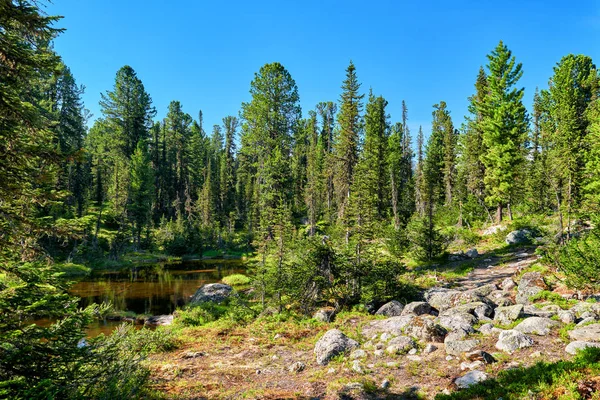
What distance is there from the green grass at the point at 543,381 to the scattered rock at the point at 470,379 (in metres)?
0.22

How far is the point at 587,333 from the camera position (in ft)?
27.9

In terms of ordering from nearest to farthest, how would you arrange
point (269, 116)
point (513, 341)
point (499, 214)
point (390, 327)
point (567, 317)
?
1. point (513, 341)
2. point (567, 317)
3. point (390, 327)
4. point (499, 214)
5. point (269, 116)

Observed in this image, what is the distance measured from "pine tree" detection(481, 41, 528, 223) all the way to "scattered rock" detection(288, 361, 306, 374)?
25.9 meters

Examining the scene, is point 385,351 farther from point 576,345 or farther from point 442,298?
point 442,298

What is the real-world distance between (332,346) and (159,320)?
491 inches

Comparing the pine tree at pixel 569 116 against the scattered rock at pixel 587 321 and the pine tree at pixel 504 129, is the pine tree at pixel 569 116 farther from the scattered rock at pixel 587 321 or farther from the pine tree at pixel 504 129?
the scattered rock at pixel 587 321

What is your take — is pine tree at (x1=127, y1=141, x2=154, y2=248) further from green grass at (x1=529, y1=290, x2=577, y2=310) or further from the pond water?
green grass at (x1=529, y1=290, x2=577, y2=310)

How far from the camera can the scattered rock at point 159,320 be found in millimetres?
18188

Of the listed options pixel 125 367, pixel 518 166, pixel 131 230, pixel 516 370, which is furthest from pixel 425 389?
pixel 131 230

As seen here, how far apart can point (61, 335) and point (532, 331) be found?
11579 mm

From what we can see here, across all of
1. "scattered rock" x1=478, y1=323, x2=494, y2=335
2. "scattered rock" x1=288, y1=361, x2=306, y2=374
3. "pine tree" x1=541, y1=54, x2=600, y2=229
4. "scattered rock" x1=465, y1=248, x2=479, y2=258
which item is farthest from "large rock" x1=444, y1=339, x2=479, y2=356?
"scattered rock" x1=465, y1=248, x2=479, y2=258

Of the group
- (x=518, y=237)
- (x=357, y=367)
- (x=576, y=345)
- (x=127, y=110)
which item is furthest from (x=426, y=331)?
(x=127, y=110)

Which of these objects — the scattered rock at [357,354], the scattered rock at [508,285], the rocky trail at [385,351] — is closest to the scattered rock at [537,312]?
the rocky trail at [385,351]

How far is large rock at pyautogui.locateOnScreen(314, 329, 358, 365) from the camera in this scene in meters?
10.2
